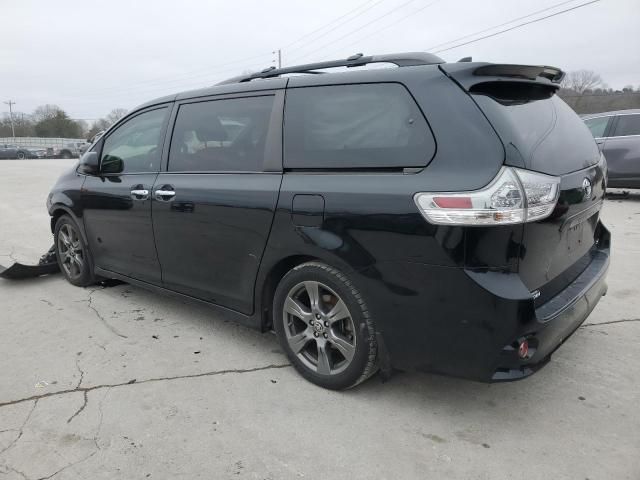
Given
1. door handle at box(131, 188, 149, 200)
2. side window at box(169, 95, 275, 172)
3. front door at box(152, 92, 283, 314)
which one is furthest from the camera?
door handle at box(131, 188, 149, 200)

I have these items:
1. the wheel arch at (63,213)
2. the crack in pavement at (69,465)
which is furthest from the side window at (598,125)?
the crack in pavement at (69,465)

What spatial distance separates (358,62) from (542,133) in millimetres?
1180

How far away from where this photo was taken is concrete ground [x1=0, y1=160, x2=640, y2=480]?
2.30 meters

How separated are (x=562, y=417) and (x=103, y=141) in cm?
412

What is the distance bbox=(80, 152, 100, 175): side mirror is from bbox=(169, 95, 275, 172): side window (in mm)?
1048

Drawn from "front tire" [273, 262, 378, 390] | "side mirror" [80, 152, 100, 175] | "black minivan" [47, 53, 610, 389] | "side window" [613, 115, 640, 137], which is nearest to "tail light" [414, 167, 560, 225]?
"black minivan" [47, 53, 610, 389]

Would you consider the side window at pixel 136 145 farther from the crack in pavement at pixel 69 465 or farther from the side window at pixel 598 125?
the side window at pixel 598 125

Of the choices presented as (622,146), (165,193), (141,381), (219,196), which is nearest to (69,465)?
(141,381)

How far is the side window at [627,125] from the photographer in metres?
9.55

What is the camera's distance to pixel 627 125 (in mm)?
9664

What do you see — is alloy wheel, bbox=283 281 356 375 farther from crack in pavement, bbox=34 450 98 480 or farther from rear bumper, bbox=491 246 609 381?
crack in pavement, bbox=34 450 98 480

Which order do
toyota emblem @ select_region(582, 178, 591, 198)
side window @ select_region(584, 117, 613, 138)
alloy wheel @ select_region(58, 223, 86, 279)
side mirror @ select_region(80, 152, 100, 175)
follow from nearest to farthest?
toyota emblem @ select_region(582, 178, 591, 198), side mirror @ select_region(80, 152, 100, 175), alloy wheel @ select_region(58, 223, 86, 279), side window @ select_region(584, 117, 613, 138)

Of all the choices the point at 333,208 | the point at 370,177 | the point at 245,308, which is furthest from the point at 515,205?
the point at 245,308

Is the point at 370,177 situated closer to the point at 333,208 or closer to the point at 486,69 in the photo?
the point at 333,208
